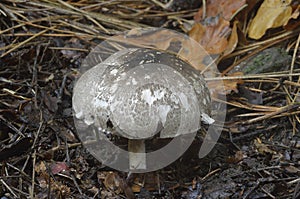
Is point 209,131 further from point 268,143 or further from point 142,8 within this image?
point 142,8

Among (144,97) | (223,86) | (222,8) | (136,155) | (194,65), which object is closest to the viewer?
(144,97)

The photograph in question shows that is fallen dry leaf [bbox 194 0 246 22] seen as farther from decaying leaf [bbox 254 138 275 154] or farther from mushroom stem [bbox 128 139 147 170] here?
mushroom stem [bbox 128 139 147 170]

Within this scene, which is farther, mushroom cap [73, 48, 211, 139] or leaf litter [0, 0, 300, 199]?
leaf litter [0, 0, 300, 199]

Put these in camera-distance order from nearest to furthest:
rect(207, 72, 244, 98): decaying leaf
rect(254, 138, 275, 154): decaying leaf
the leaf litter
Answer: the leaf litter, rect(254, 138, 275, 154): decaying leaf, rect(207, 72, 244, 98): decaying leaf

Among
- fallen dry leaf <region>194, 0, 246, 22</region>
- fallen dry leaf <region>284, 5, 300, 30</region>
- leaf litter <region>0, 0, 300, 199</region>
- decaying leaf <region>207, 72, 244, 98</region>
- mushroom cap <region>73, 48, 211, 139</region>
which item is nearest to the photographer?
mushroom cap <region>73, 48, 211, 139</region>

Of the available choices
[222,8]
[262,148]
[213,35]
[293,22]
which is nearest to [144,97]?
[262,148]

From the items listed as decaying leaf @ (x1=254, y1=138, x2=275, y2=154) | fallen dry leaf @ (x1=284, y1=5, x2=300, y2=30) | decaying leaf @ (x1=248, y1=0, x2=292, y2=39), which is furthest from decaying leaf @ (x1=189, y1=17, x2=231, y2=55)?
decaying leaf @ (x1=254, y1=138, x2=275, y2=154)

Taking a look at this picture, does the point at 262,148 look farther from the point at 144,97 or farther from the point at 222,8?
the point at 222,8
